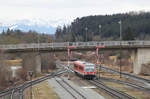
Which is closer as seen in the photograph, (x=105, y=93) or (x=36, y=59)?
(x=105, y=93)

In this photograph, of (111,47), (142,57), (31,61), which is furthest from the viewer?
(142,57)

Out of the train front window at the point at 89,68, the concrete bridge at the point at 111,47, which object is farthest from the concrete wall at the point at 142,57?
the train front window at the point at 89,68

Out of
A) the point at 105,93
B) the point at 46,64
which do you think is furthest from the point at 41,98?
the point at 46,64

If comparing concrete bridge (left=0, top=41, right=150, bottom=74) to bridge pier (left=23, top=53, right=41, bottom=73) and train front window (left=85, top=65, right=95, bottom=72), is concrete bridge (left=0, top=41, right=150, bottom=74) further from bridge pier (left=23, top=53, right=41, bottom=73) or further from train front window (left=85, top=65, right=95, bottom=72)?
train front window (left=85, top=65, right=95, bottom=72)

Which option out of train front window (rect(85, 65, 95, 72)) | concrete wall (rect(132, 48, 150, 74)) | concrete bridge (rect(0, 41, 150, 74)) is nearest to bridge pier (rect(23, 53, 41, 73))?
concrete bridge (rect(0, 41, 150, 74))

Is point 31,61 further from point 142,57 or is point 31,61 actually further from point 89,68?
point 142,57

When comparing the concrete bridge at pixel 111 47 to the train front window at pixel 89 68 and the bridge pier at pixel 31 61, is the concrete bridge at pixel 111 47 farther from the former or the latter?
the train front window at pixel 89 68

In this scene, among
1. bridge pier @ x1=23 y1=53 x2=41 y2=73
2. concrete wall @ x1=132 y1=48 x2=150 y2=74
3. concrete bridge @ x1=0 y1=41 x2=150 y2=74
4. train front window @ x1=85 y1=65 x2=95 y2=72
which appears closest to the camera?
train front window @ x1=85 y1=65 x2=95 y2=72

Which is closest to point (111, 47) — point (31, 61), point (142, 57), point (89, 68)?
point (142, 57)

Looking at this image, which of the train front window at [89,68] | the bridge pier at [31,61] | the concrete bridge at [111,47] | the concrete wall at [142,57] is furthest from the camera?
the concrete wall at [142,57]

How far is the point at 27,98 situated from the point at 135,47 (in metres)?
36.6

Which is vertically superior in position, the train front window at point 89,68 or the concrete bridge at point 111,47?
the concrete bridge at point 111,47

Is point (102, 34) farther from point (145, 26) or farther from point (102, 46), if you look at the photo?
point (102, 46)

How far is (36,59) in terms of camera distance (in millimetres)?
63062
